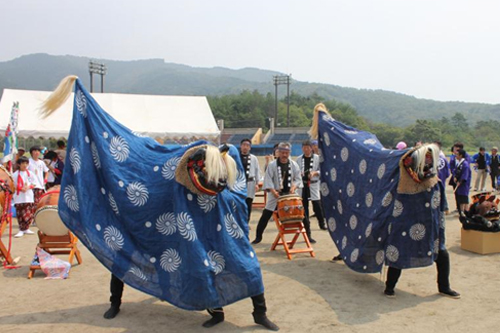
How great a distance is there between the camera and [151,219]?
4156 millimetres

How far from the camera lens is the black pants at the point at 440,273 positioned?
16.7 ft

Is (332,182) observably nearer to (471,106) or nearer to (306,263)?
(306,263)

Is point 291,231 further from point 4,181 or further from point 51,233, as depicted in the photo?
point 4,181

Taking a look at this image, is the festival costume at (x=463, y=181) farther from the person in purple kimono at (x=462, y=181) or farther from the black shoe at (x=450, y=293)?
the black shoe at (x=450, y=293)

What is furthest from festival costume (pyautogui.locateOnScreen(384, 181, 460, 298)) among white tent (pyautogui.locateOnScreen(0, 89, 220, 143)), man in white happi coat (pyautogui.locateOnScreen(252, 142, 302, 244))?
white tent (pyautogui.locateOnScreen(0, 89, 220, 143))

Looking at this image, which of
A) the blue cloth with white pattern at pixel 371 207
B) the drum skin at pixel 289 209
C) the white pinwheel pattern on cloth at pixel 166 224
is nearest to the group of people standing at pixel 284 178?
the drum skin at pixel 289 209

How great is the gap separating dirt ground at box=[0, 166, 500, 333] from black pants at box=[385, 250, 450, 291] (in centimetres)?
16

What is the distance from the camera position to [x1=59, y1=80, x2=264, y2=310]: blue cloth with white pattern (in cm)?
396

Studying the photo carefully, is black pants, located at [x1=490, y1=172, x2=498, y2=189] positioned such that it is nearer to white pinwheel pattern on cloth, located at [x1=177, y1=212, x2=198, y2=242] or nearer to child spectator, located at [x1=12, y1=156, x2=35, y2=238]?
child spectator, located at [x1=12, y1=156, x2=35, y2=238]

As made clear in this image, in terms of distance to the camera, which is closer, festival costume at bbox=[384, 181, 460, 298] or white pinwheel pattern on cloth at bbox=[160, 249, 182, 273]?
white pinwheel pattern on cloth at bbox=[160, 249, 182, 273]

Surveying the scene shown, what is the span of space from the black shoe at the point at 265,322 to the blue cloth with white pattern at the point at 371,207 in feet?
5.51

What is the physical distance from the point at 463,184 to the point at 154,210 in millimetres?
7842

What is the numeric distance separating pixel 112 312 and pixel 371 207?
10.4 feet

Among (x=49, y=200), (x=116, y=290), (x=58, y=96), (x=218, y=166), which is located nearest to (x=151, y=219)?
(x=218, y=166)
